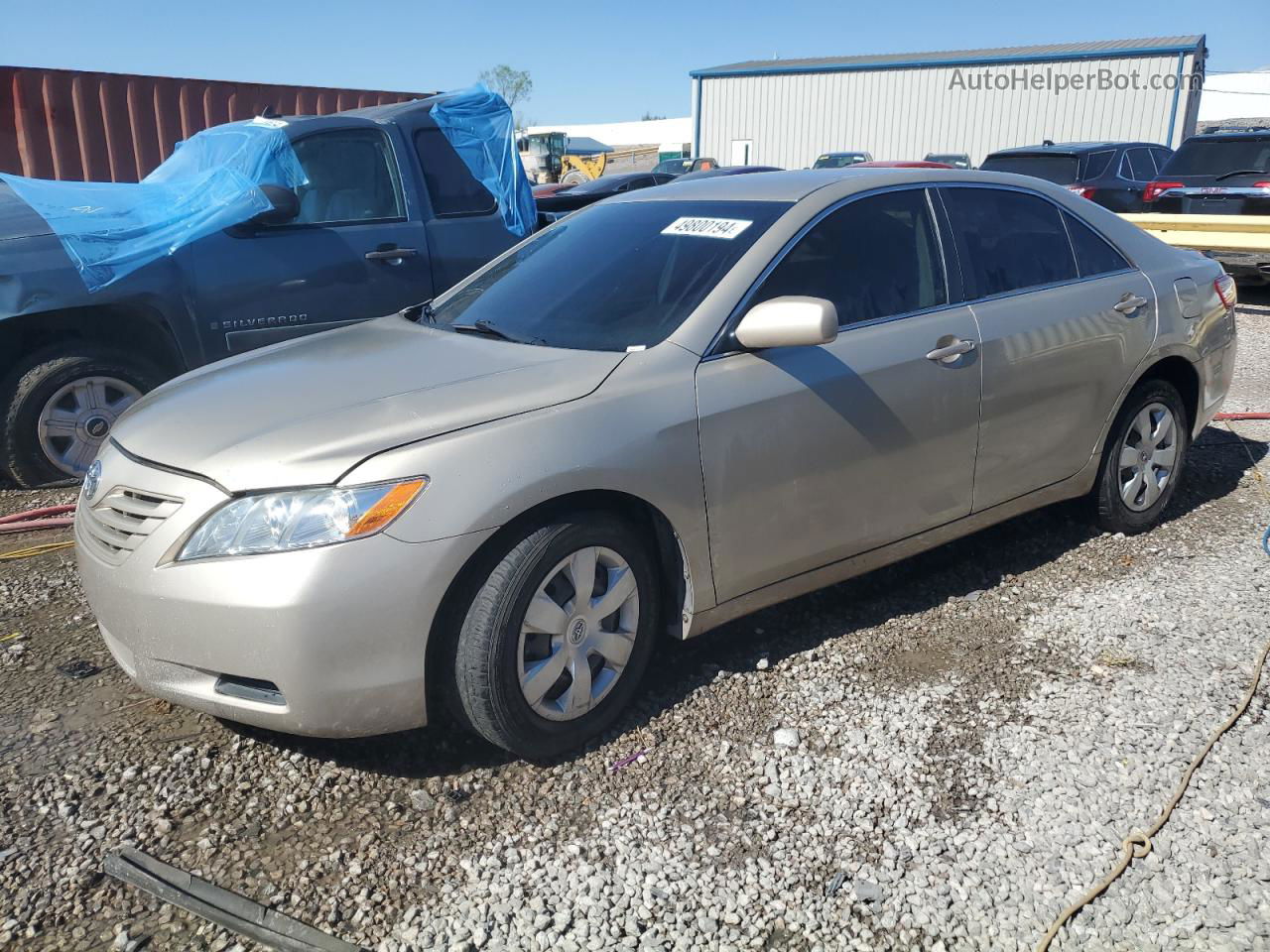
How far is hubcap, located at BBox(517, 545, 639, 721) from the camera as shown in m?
2.75

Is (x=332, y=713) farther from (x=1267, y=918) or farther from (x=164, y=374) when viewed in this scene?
(x=164, y=374)

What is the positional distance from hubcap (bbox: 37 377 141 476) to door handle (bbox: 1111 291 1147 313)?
15.1 ft

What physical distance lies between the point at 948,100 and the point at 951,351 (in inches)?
1297

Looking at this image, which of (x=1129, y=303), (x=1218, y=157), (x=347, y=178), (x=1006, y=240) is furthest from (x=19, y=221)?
(x=1218, y=157)

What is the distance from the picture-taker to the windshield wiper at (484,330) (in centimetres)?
329

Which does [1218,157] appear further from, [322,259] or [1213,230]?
[322,259]

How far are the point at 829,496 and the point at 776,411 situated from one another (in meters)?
0.38

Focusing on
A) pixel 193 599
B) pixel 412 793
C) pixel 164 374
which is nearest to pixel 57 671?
pixel 193 599

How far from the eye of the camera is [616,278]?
3439 mm

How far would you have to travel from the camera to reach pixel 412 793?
275cm

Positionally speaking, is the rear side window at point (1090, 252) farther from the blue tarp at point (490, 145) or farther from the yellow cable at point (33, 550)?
the yellow cable at point (33, 550)

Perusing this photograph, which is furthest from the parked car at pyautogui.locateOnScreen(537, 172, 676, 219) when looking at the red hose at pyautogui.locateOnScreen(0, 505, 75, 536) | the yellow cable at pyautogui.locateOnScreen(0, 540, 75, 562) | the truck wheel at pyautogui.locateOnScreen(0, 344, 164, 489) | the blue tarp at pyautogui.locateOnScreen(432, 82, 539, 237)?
the yellow cable at pyautogui.locateOnScreen(0, 540, 75, 562)

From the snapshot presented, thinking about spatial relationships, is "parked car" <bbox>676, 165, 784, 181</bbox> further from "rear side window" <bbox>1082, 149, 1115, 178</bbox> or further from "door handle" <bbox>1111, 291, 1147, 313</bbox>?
"rear side window" <bbox>1082, 149, 1115, 178</bbox>

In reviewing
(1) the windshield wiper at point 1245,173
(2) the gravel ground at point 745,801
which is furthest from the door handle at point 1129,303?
(1) the windshield wiper at point 1245,173
